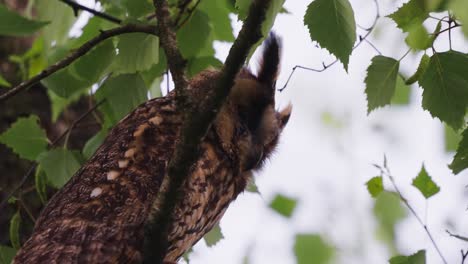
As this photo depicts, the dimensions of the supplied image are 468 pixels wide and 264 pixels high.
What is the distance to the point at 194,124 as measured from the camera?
70.0 inches

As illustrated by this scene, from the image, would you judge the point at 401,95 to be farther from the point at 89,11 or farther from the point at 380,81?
the point at 89,11

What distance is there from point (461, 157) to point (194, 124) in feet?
2.24

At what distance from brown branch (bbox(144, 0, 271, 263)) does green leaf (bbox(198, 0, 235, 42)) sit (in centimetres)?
97

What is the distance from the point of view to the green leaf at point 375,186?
2.56 meters

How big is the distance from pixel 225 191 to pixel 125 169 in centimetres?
32

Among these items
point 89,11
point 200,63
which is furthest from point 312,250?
point 89,11

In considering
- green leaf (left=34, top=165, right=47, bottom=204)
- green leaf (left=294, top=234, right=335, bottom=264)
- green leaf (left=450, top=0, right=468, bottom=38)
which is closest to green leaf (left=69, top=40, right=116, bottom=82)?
green leaf (left=34, top=165, right=47, bottom=204)

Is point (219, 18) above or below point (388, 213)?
above

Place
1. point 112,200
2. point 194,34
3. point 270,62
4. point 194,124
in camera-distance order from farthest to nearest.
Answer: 1. point 194,34
2. point 270,62
3. point 112,200
4. point 194,124

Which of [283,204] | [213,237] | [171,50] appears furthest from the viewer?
[283,204]

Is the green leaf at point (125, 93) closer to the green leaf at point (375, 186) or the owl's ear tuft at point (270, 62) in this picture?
the owl's ear tuft at point (270, 62)

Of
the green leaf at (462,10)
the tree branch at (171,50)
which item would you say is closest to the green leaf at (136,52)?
the tree branch at (171,50)

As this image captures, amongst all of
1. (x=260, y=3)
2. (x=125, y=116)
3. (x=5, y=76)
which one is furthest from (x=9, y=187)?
(x=260, y=3)

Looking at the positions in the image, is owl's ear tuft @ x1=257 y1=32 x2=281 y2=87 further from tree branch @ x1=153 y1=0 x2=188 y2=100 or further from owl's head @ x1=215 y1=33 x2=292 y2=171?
tree branch @ x1=153 y1=0 x2=188 y2=100
